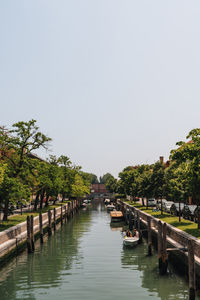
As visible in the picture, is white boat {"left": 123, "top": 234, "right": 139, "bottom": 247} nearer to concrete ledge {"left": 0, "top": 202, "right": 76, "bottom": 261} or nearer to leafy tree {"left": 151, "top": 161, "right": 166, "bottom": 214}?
concrete ledge {"left": 0, "top": 202, "right": 76, "bottom": 261}

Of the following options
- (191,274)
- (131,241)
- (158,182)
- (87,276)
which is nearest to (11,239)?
(87,276)

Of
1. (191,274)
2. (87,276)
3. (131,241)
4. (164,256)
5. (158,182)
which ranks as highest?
(158,182)

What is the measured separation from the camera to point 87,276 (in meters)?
27.4

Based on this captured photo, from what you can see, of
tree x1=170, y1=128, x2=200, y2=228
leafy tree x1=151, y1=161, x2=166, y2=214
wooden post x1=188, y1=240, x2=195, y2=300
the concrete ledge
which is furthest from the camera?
leafy tree x1=151, y1=161, x2=166, y2=214

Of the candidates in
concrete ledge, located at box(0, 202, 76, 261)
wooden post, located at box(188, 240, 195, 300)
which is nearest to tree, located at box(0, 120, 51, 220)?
concrete ledge, located at box(0, 202, 76, 261)

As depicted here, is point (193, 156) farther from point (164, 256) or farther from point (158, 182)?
point (158, 182)

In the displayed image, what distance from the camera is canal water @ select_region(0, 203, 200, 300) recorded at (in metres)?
22.7

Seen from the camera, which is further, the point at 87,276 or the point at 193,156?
the point at 193,156

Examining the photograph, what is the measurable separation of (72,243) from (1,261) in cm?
1694

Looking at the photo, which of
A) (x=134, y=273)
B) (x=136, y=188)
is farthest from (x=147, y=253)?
(x=136, y=188)

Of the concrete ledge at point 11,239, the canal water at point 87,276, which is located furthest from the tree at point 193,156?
the concrete ledge at point 11,239

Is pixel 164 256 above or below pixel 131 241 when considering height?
above

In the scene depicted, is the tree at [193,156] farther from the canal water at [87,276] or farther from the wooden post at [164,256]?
the canal water at [87,276]

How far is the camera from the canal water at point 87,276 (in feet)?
74.6
